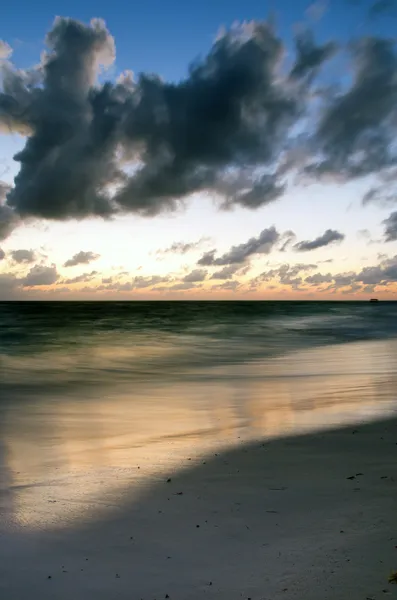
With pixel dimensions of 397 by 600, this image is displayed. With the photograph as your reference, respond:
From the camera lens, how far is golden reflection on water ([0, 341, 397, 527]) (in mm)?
7191

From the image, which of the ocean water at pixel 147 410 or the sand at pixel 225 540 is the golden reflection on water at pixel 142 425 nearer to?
the ocean water at pixel 147 410

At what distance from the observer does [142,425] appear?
11.6m

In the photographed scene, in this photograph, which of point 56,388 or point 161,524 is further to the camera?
point 56,388

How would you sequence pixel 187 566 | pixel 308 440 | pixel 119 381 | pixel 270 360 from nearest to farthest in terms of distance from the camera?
pixel 187 566 → pixel 308 440 → pixel 119 381 → pixel 270 360

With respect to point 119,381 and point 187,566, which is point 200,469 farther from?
point 119,381

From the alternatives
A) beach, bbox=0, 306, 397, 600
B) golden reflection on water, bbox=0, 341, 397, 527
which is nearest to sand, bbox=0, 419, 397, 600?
beach, bbox=0, 306, 397, 600

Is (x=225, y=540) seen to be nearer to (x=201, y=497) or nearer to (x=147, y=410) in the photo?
(x=201, y=497)

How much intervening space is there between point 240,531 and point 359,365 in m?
19.2

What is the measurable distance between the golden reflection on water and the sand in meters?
0.38

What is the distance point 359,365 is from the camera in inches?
928

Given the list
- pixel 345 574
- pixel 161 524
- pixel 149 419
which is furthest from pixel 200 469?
pixel 149 419

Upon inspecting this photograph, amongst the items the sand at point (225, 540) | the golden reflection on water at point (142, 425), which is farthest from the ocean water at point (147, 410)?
the sand at point (225, 540)

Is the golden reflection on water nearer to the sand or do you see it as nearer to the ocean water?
the ocean water

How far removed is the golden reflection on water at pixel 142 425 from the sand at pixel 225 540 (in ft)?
1.25
